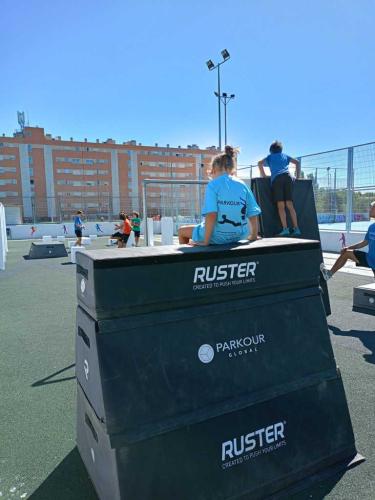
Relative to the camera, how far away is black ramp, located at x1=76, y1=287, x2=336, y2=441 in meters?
1.57

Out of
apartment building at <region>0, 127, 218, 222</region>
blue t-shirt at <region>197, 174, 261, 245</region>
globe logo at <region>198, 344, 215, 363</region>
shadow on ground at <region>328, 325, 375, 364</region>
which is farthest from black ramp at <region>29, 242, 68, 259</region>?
apartment building at <region>0, 127, 218, 222</region>

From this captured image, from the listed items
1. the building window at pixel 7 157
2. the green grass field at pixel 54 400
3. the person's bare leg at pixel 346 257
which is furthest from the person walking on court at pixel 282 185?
the building window at pixel 7 157

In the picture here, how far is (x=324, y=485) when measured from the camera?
1874 millimetres

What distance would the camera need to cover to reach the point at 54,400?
2.84 meters

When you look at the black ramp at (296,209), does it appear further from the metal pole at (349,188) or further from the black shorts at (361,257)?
the metal pole at (349,188)

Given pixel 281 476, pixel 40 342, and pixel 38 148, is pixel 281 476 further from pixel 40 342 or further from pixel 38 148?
pixel 38 148

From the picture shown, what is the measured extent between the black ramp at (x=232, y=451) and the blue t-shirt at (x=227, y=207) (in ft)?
3.59

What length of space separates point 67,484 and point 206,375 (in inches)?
40.2

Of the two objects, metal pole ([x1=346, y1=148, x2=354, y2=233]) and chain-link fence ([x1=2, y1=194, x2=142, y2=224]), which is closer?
metal pole ([x1=346, y1=148, x2=354, y2=233])

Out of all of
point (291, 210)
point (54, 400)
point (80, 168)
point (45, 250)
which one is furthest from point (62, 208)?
point (54, 400)

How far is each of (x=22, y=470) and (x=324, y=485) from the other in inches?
67.2

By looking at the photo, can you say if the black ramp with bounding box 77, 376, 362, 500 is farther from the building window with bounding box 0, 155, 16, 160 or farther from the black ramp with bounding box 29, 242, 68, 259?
the building window with bounding box 0, 155, 16, 160

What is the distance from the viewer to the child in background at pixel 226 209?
2363 millimetres

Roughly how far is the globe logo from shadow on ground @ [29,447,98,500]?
0.92m
